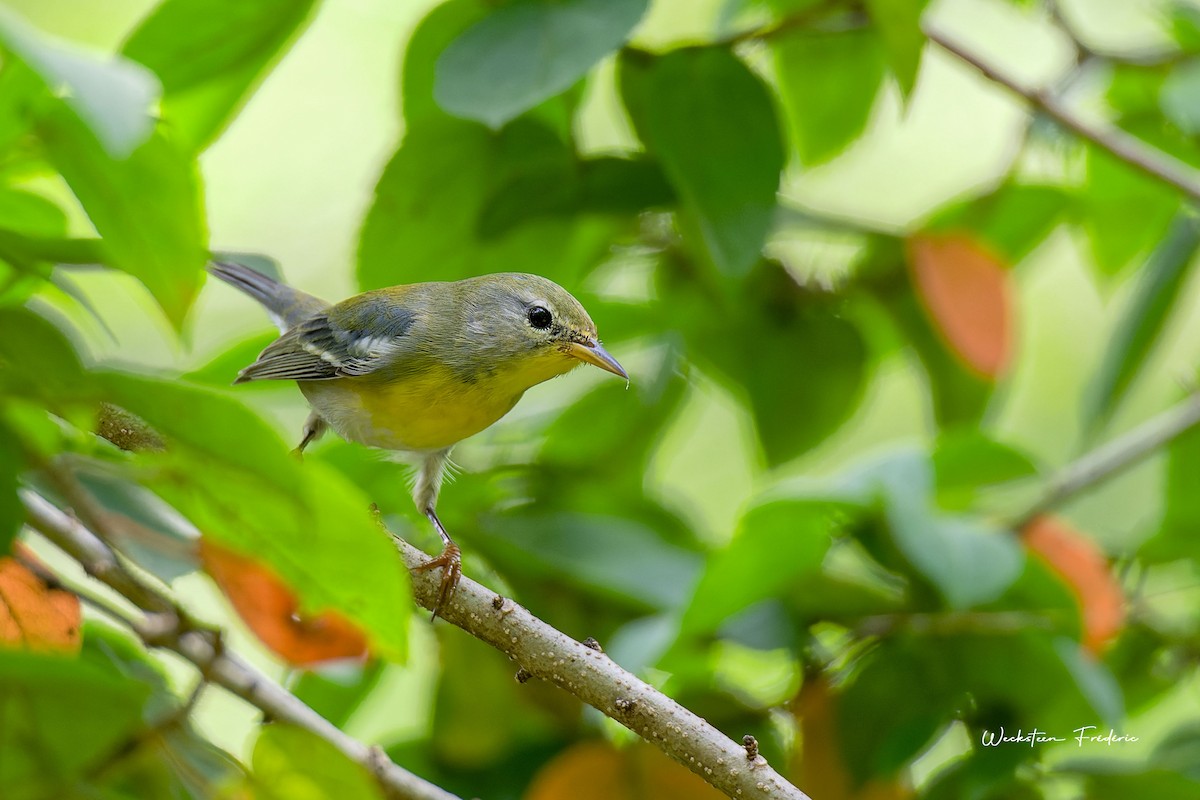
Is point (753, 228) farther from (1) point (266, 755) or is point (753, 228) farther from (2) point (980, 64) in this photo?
(1) point (266, 755)

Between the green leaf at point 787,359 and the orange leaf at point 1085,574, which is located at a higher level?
the green leaf at point 787,359

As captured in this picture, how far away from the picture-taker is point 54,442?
149 cm

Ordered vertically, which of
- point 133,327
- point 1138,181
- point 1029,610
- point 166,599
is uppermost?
point 166,599

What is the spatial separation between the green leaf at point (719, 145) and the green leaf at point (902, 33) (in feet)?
0.80

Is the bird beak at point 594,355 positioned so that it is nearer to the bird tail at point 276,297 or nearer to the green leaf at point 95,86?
the bird tail at point 276,297

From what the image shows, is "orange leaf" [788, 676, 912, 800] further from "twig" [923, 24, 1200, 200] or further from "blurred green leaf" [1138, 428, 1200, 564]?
"twig" [923, 24, 1200, 200]

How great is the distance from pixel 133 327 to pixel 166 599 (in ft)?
15.5

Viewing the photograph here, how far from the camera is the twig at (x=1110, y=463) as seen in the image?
292cm

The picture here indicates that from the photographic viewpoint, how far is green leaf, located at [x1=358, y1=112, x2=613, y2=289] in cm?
238

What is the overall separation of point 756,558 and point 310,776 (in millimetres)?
1075

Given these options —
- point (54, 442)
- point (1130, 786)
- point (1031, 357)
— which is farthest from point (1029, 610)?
point (1031, 357)

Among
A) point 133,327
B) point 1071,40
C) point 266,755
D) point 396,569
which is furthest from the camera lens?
point 133,327

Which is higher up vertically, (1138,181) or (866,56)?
(866,56)

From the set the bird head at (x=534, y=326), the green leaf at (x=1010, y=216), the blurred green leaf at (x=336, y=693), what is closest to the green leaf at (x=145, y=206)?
the blurred green leaf at (x=336, y=693)
